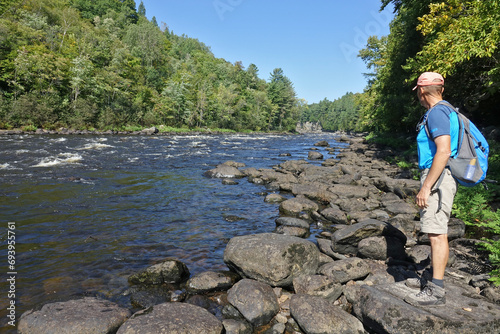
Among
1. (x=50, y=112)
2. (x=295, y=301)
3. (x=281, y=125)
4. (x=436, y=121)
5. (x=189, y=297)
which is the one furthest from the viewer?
(x=281, y=125)

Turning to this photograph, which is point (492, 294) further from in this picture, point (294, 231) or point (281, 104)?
point (281, 104)

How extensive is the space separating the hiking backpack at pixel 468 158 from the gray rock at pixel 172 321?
11.6ft

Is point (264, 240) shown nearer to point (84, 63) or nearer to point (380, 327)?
point (380, 327)

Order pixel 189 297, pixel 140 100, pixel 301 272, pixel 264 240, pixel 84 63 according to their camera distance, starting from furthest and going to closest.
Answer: pixel 140 100, pixel 84 63, pixel 264 240, pixel 301 272, pixel 189 297

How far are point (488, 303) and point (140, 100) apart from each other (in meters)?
59.3

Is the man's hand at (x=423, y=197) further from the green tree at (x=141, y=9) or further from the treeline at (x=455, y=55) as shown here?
the green tree at (x=141, y=9)

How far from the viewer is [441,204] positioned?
10.3 feet

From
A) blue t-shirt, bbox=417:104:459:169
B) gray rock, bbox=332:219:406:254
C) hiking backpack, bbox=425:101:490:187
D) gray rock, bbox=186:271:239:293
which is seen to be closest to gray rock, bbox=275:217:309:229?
gray rock, bbox=332:219:406:254

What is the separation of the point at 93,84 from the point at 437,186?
2067 inches

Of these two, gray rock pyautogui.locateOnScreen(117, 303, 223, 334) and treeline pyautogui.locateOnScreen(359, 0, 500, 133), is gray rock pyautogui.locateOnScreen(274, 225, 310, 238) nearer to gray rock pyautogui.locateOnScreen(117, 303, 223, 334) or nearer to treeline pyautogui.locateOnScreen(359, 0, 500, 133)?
gray rock pyautogui.locateOnScreen(117, 303, 223, 334)

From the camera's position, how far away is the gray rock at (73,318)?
3.34 m

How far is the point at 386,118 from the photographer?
27.4 metres

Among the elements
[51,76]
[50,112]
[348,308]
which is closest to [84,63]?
[51,76]

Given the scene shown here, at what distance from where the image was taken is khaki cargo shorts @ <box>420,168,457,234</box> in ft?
10.3
